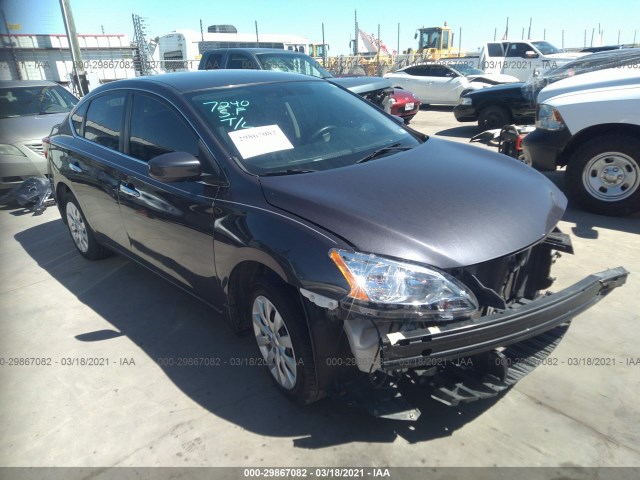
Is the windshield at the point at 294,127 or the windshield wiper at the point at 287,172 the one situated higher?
the windshield at the point at 294,127

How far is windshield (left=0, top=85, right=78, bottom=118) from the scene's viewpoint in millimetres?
7559

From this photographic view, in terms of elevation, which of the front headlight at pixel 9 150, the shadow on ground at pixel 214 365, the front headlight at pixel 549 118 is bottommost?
the shadow on ground at pixel 214 365

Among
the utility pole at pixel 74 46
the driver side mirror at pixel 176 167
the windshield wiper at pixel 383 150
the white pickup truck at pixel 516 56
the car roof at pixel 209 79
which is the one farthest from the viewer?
the white pickup truck at pixel 516 56

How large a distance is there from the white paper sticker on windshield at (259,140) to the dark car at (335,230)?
11 mm

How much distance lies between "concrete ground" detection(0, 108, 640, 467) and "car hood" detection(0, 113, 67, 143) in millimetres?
4065

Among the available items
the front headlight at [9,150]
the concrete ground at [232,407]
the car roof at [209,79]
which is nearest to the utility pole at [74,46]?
the front headlight at [9,150]

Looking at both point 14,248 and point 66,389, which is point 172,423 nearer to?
point 66,389

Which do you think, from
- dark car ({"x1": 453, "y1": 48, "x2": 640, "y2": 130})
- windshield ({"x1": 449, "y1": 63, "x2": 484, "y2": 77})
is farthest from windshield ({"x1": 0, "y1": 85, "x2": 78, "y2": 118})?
windshield ({"x1": 449, "y1": 63, "x2": 484, "y2": 77})

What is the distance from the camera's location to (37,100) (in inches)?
318

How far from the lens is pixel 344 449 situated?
7.51 ft

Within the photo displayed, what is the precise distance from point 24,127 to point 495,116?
860cm

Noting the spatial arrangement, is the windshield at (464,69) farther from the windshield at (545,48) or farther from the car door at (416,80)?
the windshield at (545,48)

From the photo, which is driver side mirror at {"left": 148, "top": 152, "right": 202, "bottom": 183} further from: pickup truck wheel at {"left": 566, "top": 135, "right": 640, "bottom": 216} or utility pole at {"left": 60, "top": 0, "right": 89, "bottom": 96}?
utility pole at {"left": 60, "top": 0, "right": 89, "bottom": 96}

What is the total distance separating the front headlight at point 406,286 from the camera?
1.99 metres
